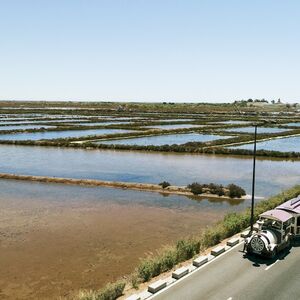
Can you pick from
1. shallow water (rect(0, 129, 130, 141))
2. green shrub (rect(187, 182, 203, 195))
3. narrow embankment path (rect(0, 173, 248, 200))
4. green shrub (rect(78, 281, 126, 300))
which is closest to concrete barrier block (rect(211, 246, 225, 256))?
green shrub (rect(78, 281, 126, 300))

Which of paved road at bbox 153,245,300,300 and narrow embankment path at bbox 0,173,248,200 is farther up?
paved road at bbox 153,245,300,300

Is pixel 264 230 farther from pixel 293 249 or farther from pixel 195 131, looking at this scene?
pixel 195 131

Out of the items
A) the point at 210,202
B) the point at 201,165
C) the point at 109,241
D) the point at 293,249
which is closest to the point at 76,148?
the point at 201,165

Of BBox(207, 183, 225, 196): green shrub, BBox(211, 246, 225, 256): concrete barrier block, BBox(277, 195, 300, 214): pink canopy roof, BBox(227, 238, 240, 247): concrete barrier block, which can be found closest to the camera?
BBox(211, 246, 225, 256): concrete barrier block

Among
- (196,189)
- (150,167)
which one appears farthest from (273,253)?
(150,167)

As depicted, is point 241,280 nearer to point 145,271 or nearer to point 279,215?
point 145,271

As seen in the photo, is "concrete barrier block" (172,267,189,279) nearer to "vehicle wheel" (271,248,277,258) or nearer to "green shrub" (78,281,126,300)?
"green shrub" (78,281,126,300)

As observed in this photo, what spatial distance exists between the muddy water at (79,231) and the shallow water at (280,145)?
3482cm

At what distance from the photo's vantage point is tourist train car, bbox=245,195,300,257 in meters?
20.0

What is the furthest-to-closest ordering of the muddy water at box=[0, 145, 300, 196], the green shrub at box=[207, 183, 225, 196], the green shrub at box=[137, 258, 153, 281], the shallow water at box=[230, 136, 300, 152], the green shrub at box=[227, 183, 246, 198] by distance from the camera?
the shallow water at box=[230, 136, 300, 152] < the muddy water at box=[0, 145, 300, 196] < the green shrub at box=[207, 183, 225, 196] < the green shrub at box=[227, 183, 246, 198] < the green shrub at box=[137, 258, 153, 281]

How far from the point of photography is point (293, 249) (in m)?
22.0

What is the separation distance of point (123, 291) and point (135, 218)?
12754mm

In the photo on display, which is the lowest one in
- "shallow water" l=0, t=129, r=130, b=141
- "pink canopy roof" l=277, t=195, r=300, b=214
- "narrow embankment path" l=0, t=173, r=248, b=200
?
"narrow embankment path" l=0, t=173, r=248, b=200

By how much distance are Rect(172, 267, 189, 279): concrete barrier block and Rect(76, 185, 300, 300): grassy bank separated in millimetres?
1113
